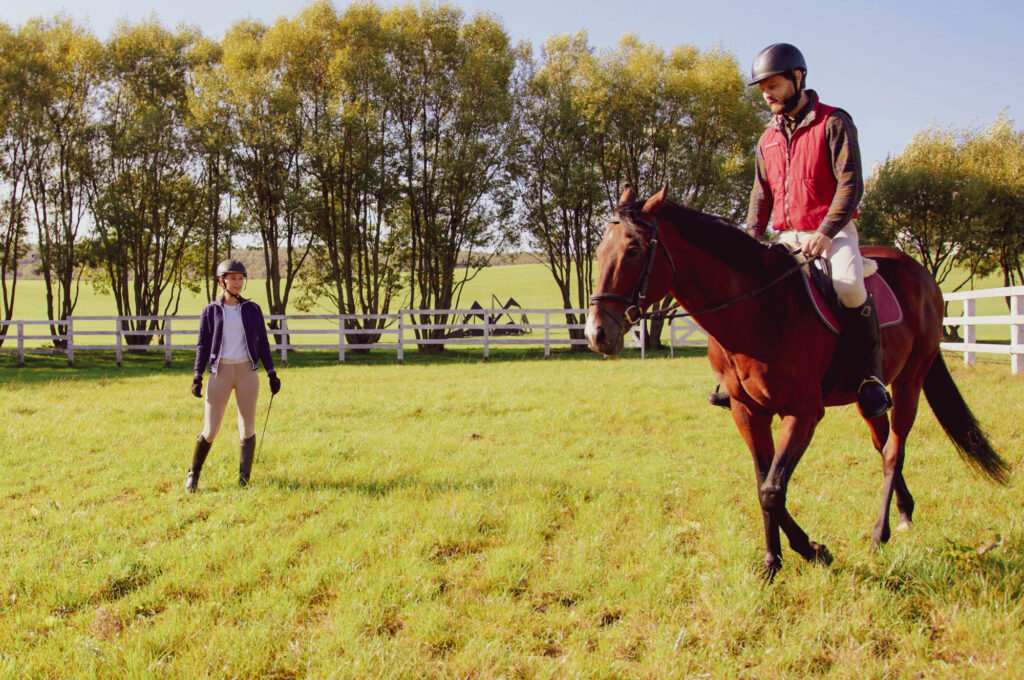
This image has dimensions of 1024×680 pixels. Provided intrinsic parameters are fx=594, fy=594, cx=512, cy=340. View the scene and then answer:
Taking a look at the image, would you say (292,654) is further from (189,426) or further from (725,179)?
(725,179)

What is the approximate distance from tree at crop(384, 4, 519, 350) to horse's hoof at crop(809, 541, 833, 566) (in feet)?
76.3

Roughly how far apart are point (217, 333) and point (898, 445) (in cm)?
630

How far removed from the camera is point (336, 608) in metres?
3.50

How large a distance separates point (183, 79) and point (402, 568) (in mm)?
31126

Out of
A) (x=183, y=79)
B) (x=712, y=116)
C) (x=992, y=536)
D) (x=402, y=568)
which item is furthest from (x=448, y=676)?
(x=183, y=79)

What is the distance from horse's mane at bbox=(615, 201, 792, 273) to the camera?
363 centimetres

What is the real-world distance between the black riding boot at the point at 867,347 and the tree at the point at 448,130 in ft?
76.2

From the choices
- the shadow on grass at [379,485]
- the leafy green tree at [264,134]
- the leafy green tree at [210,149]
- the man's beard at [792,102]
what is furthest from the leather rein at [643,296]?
the leafy green tree at [210,149]

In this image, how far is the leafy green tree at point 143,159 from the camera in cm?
2614

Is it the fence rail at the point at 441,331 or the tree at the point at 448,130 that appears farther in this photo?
the tree at the point at 448,130

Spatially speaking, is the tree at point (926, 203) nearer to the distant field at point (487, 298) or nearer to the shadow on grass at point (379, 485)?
the distant field at point (487, 298)

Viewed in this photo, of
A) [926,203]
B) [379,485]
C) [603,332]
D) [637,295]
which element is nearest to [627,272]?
[637,295]

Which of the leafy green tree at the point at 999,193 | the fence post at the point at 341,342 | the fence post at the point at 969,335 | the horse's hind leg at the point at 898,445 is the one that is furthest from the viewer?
the leafy green tree at the point at 999,193

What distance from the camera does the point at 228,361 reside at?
6168mm
